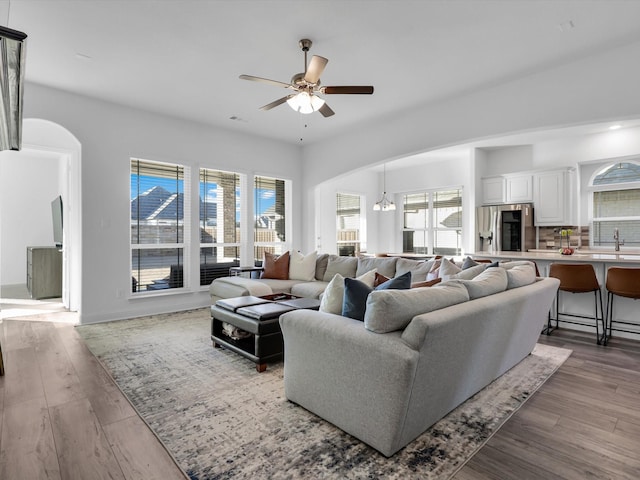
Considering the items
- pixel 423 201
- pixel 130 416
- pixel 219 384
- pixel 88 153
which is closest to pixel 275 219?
pixel 88 153

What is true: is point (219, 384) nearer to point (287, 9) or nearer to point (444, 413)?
point (444, 413)

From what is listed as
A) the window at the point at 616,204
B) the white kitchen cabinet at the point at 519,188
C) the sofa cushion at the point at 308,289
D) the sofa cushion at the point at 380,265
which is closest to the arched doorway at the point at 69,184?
the sofa cushion at the point at 308,289

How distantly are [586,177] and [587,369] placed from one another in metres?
4.58

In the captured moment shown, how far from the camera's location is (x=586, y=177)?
20.5 ft

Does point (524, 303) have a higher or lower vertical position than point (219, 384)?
higher

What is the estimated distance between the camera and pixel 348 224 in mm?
8719

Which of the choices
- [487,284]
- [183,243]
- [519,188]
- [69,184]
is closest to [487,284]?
[487,284]

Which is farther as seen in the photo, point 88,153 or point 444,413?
point 88,153

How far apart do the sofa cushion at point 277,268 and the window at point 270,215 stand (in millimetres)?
1246

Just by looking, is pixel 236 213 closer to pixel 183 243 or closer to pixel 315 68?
pixel 183 243

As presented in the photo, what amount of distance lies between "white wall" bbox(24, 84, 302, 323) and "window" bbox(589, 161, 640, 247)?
6911 mm

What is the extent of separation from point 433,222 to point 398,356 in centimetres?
725

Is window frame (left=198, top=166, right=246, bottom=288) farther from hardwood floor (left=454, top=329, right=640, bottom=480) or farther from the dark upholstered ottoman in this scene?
hardwood floor (left=454, top=329, right=640, bottom=480)

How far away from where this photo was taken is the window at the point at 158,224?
519 cm
